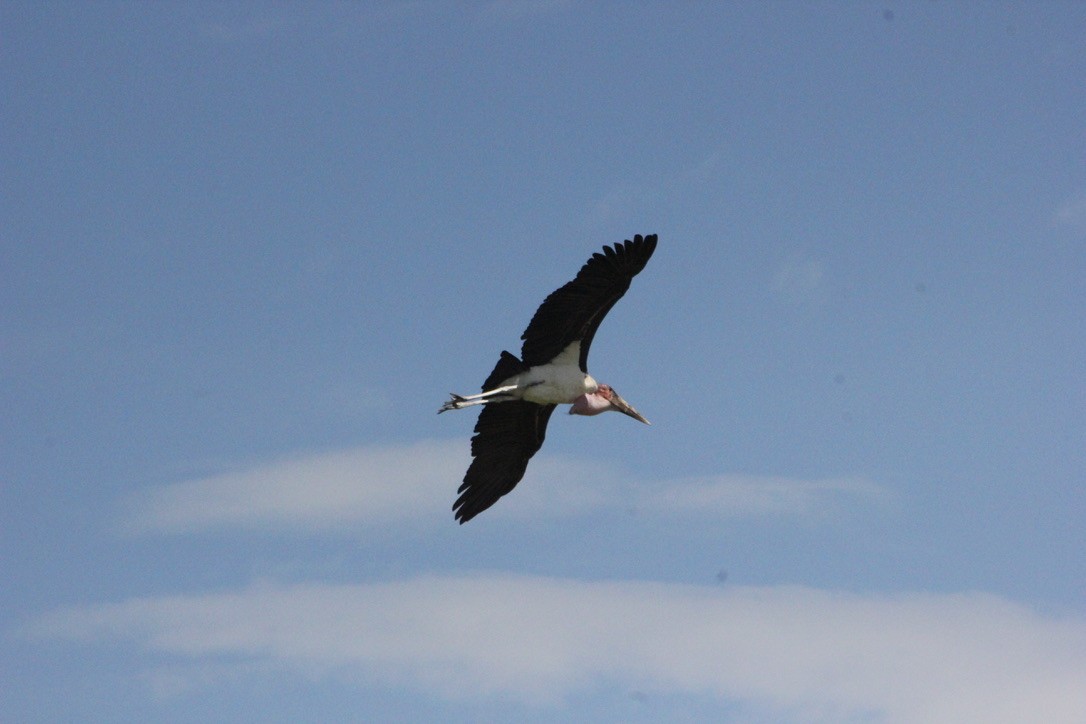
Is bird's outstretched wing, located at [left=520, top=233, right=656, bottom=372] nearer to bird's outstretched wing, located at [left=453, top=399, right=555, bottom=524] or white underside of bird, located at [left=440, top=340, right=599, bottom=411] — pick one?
white underside of bird, located at [left=440, top=340, right=599, bottom=411]

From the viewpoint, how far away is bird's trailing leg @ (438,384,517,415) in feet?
85.8

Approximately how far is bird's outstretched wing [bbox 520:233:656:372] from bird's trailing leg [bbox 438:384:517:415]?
566mm

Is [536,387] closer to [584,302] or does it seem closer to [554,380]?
[554,380]

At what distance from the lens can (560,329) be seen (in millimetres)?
26391

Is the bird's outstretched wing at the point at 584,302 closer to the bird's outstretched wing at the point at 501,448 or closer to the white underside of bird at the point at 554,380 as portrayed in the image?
the white underside of bird at the point at 554,380

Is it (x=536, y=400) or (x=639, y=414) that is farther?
(x=639, y=414)

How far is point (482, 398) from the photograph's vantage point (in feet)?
86.5

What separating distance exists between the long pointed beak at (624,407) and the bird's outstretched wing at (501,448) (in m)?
1.53

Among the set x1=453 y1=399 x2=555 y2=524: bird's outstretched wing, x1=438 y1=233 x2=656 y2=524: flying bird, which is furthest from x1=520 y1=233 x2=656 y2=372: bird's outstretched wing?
x1=453 y1=399 x2=555 y2=524: bird's outstretched wing

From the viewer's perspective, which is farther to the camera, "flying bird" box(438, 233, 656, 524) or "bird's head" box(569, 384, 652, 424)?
"bird's head" box(569, 384, 652, 424)

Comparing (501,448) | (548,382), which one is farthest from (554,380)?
(501,448)

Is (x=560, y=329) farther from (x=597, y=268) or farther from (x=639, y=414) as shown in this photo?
(x=639, y=414)

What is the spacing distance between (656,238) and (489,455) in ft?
16.3

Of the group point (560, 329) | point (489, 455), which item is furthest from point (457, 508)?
point (560, 329)
